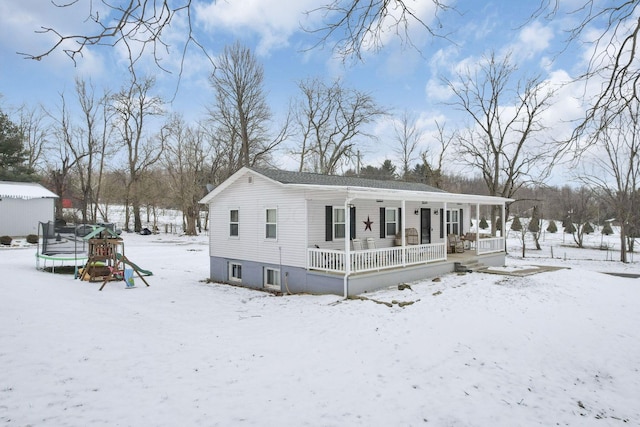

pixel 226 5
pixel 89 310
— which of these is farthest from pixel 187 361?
pixel 226 5

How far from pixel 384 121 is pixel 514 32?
3604cm

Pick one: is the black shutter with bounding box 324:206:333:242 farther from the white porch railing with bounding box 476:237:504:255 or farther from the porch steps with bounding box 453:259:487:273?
the white porch railing with bounding box 476:237:504:255

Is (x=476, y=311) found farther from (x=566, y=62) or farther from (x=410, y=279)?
(x=566, y=62)

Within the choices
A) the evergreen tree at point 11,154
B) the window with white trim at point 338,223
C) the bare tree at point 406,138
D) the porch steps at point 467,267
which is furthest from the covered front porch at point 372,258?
the evergreen tree at point 11,154

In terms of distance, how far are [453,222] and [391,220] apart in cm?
484

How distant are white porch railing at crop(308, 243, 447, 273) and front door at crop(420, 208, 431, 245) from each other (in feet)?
9.05

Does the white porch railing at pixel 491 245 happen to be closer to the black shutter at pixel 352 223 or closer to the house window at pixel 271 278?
the black shutter at pixel 352 223

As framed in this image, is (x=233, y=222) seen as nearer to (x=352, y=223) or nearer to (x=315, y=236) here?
(x=315, y=236)

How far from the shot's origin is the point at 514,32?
3.81 meters

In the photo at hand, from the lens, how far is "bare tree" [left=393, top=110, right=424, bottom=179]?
39.2 m

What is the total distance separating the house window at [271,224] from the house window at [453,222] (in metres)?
9.71

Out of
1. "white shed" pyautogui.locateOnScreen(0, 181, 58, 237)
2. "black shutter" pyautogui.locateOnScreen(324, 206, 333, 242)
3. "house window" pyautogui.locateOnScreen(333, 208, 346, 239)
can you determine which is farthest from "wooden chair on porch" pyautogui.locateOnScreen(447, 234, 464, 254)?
"white shed" pyautogui.locateOnScreen(0, 181, 58, 237)

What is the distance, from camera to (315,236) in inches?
522

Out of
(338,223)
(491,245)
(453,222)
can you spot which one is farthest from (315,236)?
(491,245)
